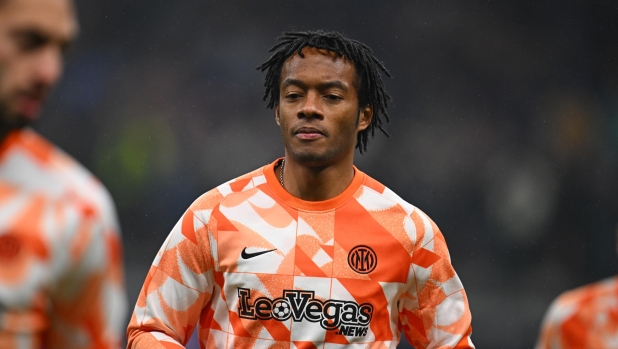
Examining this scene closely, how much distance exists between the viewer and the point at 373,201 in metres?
3.77

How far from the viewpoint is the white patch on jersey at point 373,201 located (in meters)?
3.75

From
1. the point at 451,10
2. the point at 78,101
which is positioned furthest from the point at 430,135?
the point at 78,101

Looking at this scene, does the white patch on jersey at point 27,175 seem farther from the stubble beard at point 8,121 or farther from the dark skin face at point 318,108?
the dark skin face at point 318,108

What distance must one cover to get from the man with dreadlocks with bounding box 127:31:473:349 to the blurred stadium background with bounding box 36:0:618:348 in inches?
185

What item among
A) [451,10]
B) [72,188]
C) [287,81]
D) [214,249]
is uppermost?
[451,10]

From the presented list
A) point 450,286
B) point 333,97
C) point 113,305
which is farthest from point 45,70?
point 450,286

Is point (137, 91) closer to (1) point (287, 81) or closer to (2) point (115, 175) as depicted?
(2) point (115, 175)

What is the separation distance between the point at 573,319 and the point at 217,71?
734 centimetres

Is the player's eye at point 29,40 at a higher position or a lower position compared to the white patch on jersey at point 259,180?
higher

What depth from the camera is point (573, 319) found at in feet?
7.06

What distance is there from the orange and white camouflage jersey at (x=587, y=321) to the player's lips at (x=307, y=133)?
1651 millimetres

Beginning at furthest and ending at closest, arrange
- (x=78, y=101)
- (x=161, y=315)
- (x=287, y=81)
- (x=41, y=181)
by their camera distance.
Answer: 1. (x=78, y=101)
2. (x=287, y=81)
3. (x=161, y=315)
4. (x=41, y=181)

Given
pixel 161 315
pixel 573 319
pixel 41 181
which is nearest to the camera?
pixel 41 181

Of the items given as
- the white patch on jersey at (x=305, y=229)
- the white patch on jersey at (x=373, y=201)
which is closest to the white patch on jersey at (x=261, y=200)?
the white patch on jersey at (x=305, y=229)
